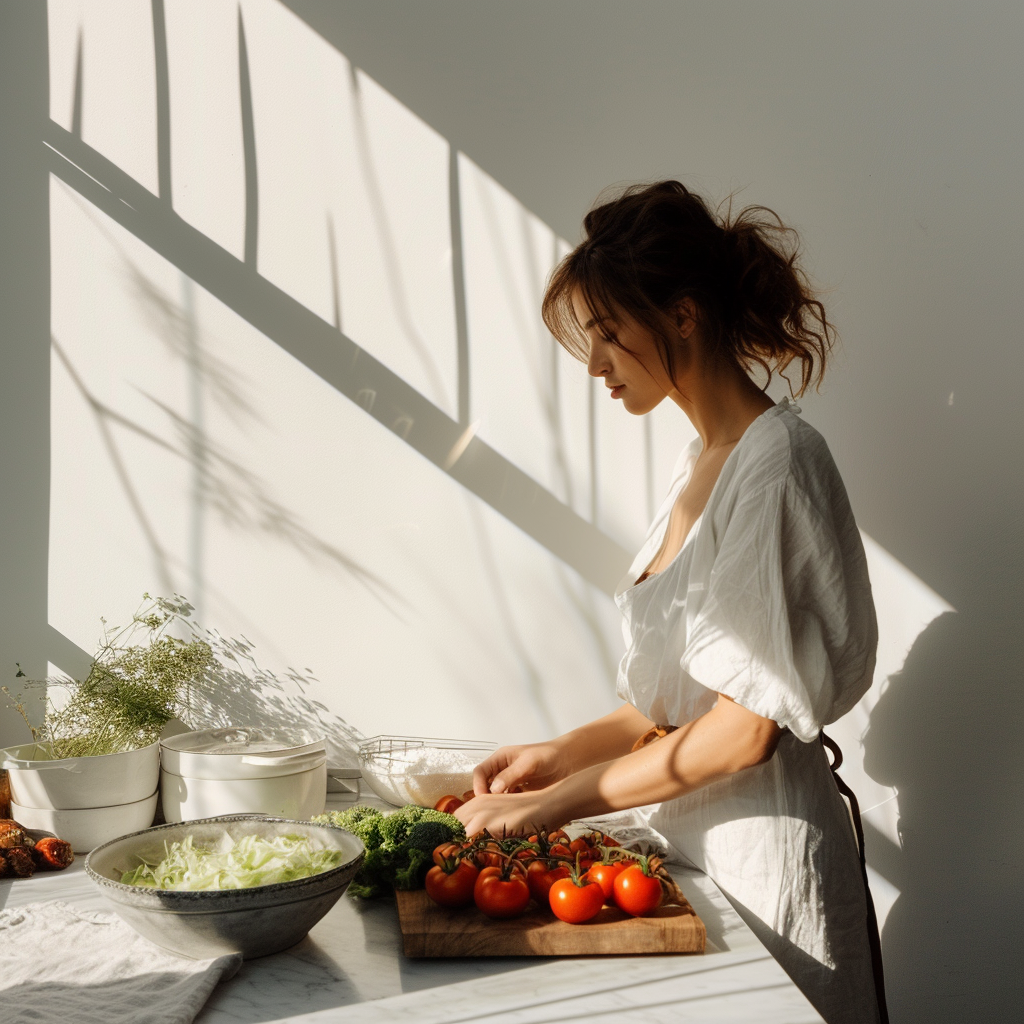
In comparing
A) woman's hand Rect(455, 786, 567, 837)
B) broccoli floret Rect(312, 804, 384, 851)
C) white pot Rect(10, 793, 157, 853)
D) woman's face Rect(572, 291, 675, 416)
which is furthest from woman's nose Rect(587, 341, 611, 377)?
white pot Rect(10, 793, 157, 853)

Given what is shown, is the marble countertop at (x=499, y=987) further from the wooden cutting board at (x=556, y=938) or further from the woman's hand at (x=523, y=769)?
the woman's hand at (x=523, y=769)

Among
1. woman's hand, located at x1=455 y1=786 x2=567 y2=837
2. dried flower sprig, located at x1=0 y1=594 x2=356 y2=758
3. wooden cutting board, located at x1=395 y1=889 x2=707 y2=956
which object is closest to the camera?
wooden cutting board, located at x1=395 y1=889 x2=707 y2=956

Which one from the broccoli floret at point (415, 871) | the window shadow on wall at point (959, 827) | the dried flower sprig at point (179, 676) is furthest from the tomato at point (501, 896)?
the window shadow on wall at point (959, 827)

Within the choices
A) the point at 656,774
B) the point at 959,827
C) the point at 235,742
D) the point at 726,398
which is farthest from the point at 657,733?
the point at 959,827

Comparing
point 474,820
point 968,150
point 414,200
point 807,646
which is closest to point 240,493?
point 414,200

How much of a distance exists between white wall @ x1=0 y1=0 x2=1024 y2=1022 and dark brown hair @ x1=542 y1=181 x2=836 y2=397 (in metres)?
0.53

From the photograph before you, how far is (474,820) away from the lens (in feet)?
4.20

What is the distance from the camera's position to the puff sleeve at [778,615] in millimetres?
1104

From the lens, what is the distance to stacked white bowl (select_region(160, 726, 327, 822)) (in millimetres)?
1483

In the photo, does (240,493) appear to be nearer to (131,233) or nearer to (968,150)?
(131,233)

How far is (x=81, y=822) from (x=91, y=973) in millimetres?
537

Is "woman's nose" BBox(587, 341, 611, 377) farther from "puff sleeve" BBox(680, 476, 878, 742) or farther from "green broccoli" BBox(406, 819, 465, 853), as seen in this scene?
"green broccoli" BBox(406, 819, 465, 853)

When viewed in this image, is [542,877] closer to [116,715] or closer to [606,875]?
[606,875]

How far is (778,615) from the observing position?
1.11m
